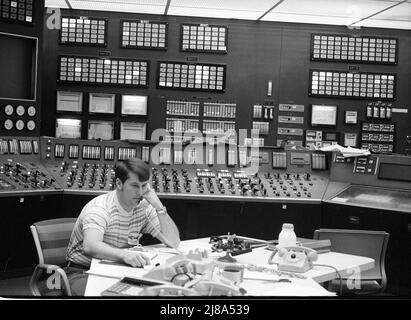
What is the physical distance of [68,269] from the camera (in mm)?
2332

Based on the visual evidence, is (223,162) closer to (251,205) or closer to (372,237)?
(251,205)

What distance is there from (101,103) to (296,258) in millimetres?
3896

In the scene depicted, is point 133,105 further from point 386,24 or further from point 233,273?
point 233,273

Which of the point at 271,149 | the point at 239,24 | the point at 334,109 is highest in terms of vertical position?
the point at 239,24

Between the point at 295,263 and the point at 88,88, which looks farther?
the point at 88,88

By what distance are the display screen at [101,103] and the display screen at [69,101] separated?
0.11 metres

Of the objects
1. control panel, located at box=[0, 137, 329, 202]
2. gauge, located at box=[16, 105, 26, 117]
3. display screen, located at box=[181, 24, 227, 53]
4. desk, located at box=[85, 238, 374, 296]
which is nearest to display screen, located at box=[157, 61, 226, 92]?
display screen, located at box=[181, 24, 227, 53]

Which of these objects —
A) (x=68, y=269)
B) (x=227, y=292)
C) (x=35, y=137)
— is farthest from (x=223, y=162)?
(x=227, y=292)

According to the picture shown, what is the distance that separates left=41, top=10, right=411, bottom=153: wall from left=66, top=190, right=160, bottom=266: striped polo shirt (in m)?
3.15

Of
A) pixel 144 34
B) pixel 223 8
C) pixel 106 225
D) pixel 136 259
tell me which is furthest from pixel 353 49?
pixel 136 259

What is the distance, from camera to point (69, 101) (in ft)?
18.2

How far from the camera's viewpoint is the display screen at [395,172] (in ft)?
13.0

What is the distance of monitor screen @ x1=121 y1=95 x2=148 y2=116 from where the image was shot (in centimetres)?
559

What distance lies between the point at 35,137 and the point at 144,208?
1.86 m
